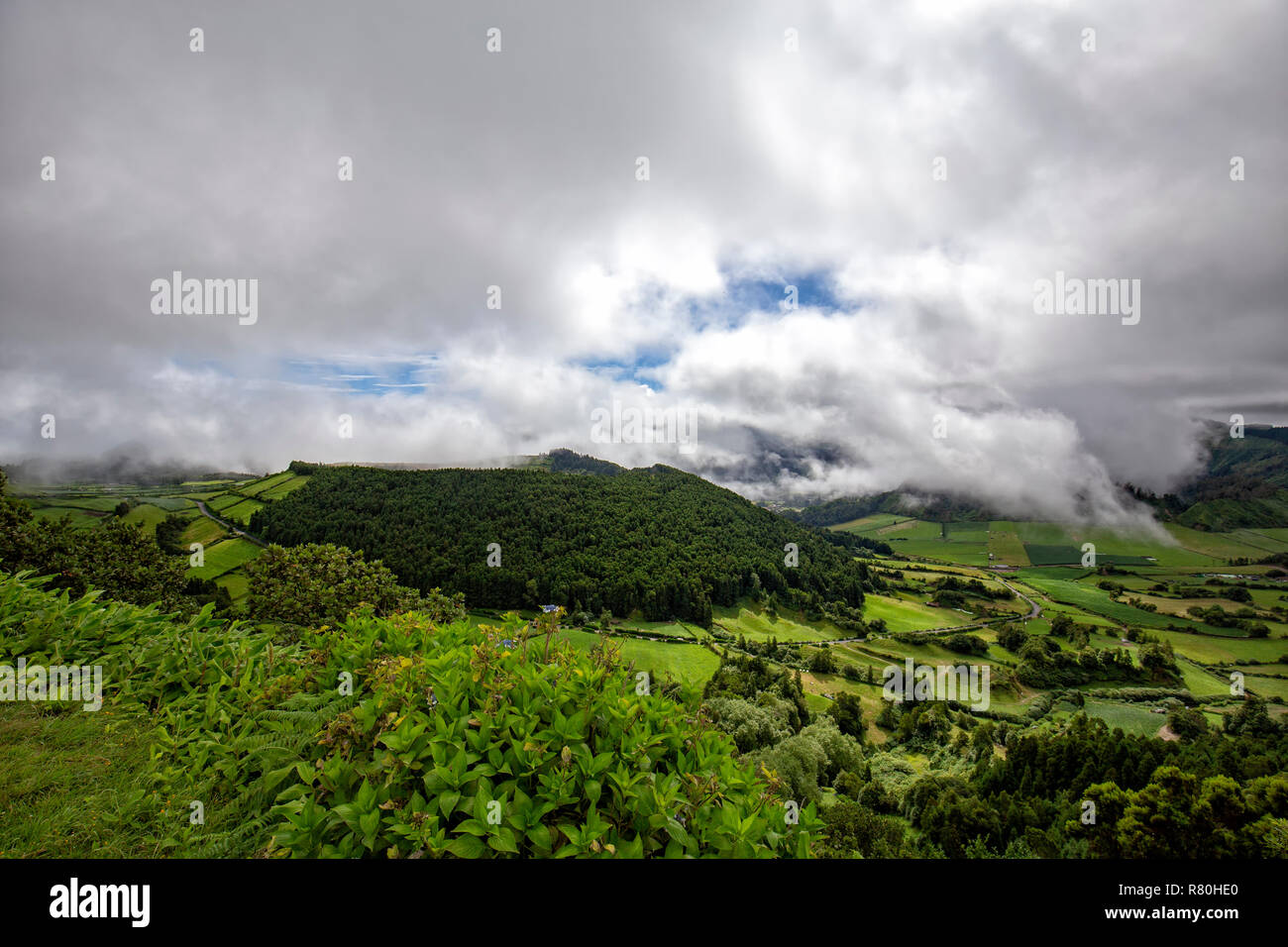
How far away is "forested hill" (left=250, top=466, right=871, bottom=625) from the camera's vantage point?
40281 mm

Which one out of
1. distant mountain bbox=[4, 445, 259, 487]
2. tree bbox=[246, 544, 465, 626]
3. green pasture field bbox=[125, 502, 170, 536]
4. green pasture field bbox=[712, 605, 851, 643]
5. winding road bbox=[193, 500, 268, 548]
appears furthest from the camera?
green pasture field bbox=[712, 605, 851, 643]

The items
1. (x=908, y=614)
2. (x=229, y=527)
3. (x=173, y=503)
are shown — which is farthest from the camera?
(x=908, y=614)

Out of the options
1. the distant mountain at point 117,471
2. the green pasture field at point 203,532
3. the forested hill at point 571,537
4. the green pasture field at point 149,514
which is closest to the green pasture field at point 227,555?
the green pasture field at point 203,532

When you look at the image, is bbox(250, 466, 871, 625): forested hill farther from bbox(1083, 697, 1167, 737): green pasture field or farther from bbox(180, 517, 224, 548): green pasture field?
bbox(1083, 697, 1167, 737): green pasture field

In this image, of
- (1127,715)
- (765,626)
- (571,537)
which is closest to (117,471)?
(571,537)

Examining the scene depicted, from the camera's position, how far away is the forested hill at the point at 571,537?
40.3 m

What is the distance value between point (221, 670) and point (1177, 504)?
267616 millimetres

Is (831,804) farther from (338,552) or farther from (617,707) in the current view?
(617,707)

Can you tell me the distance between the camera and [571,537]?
73.1 meters

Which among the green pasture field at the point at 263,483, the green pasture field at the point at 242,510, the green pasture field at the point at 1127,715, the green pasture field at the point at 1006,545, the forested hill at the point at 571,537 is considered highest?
the green pasture field at the point at 263,483

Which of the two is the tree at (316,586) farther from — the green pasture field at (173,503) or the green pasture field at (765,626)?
the green pasture field at (765,626)

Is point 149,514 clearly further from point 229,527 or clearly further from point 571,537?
point 571,537

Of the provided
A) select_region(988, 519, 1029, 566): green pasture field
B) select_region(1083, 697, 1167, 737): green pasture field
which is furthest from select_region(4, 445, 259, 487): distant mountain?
select_region(988, 519, 1029, 566): green pasture field
